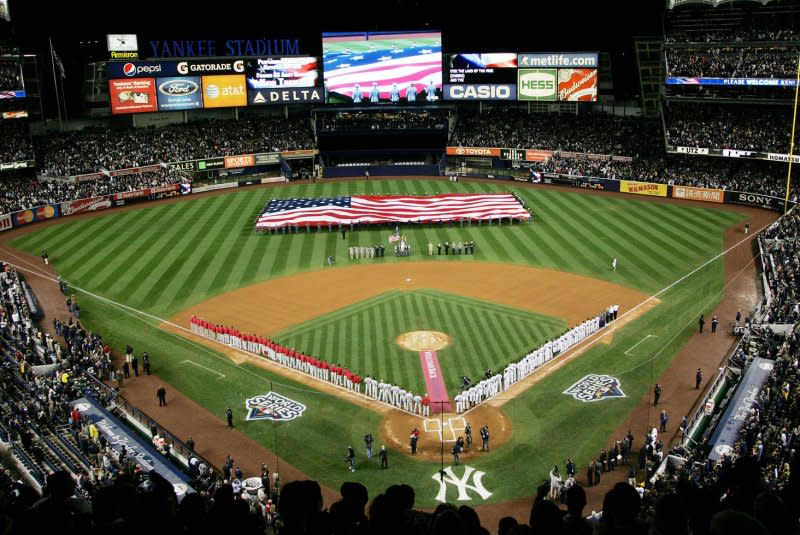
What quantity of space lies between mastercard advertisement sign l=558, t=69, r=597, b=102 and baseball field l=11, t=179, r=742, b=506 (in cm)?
1541

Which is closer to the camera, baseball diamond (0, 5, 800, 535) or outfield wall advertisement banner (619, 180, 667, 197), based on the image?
baseball diamond (0, 5, 800, 535)

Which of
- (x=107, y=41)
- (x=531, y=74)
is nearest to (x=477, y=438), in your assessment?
(x=531, y=74)

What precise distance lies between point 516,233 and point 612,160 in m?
20.9

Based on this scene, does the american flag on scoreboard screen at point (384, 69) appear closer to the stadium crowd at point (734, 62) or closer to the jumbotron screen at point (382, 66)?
the jumbotron screen at point (382, 66)

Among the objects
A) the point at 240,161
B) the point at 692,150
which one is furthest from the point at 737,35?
the point at 240,161

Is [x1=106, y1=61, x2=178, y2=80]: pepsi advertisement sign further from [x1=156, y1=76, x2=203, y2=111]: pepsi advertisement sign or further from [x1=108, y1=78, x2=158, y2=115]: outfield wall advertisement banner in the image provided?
[x1=156, y1=76, x2=203, y2=111]: pepsi advertisement sign

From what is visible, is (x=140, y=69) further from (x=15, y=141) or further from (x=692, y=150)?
(x=692, y=150)

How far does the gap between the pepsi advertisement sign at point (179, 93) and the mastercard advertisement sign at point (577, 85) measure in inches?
1411

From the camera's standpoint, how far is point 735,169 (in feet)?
202

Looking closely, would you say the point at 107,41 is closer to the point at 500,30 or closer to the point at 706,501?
the point at 500,30

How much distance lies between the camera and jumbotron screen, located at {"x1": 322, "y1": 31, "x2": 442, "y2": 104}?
74250mm

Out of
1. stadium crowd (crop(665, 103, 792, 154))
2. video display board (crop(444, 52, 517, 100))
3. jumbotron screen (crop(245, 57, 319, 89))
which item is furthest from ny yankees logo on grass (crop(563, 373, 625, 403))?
jumbotron screen (crop(245, 57, 319, 89))

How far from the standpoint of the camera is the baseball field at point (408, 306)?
25594mm

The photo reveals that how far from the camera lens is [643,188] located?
205ft
